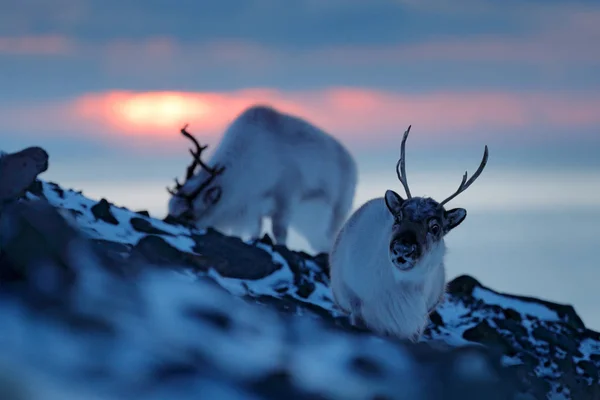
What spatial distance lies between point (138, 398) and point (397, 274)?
4.34 m

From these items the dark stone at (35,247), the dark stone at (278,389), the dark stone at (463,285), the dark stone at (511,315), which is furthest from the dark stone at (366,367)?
the dark stone at (463,285)

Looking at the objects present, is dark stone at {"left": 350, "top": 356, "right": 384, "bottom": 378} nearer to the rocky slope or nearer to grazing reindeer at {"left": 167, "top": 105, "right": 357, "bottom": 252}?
the rocky slope

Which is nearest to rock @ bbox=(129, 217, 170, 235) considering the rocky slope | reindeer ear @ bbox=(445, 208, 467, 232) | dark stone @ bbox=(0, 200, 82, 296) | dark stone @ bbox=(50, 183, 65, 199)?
dark stone @ bbox=(50, 183, 65, 199)

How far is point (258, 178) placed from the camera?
54.5 feet

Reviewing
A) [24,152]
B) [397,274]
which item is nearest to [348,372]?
[24,152]

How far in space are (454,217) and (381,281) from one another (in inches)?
31.2

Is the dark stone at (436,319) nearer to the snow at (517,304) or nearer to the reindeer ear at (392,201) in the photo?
the snow at (517,304)

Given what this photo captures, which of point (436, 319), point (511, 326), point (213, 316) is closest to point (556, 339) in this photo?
point (511, 326)

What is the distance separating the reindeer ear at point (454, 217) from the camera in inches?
300

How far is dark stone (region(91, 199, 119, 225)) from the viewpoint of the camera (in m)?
9.91

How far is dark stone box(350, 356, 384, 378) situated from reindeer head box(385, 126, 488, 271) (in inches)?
108

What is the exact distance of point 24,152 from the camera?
602 cm

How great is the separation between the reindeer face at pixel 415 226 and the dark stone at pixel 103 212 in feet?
11.1

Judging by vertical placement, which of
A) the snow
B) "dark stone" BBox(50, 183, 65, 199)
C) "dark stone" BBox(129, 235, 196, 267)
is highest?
the snow
